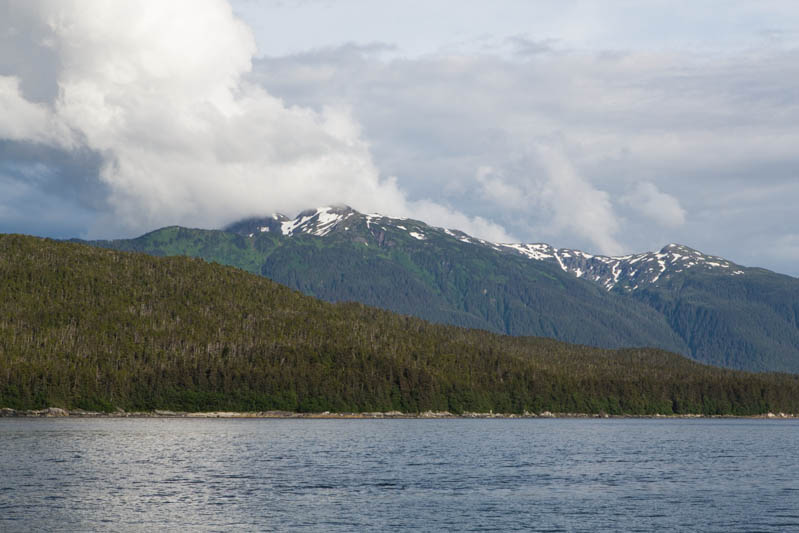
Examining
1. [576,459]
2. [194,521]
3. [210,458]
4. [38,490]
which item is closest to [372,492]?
[194,521]

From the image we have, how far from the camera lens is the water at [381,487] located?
80.8 metres

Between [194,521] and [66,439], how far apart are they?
98.7 meters

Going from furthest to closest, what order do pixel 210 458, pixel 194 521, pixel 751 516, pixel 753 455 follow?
pixel 753 455 → pixel 210 458 → pixel 751 516 → pixel 194 521

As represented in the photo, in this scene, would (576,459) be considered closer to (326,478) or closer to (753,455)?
(753,455)

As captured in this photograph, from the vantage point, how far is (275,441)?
179m

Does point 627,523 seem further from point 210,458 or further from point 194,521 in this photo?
point 210,458

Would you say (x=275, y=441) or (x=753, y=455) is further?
(x=275, y=441)

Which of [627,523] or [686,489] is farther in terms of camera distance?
[686,489]

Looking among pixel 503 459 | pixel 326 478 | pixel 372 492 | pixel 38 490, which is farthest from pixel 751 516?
pixel 38 490

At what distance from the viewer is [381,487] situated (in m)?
105

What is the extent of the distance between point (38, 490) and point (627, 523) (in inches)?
2268

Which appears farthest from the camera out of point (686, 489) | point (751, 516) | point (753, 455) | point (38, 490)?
point (753, 455)

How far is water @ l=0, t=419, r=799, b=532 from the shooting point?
8081 centimetres

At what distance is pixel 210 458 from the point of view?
139 m
